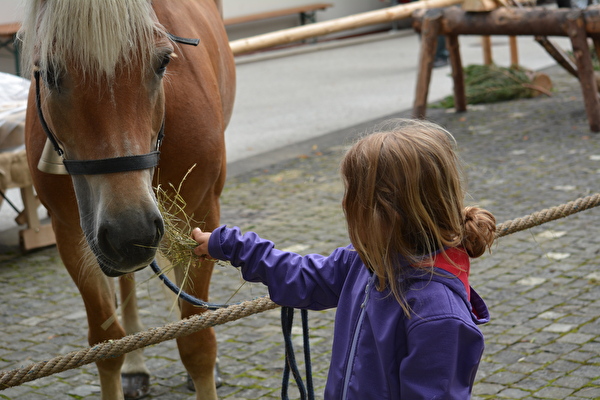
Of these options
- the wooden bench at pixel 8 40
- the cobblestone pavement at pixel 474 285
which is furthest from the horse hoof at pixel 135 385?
the wooden bench at pixel 8 40

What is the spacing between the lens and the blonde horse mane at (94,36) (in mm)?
2117

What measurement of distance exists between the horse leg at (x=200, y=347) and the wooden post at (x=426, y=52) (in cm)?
553

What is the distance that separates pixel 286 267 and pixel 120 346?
503mm

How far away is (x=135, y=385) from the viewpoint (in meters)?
3.33

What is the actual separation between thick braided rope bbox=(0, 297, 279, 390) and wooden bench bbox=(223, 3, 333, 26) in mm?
11365

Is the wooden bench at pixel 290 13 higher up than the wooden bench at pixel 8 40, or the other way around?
the wooden bench at pixel 8 40

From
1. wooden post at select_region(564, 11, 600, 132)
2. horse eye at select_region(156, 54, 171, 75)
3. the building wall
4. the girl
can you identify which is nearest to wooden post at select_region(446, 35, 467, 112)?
wooden post at select_region(564, 11, 600, 132)

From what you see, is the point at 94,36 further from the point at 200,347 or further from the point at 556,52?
the point at 556,52

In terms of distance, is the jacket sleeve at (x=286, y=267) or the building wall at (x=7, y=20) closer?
the jacket sleeve at (x=286, y=267)

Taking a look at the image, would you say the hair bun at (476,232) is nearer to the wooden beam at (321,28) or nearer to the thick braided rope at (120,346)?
the thick braided rope at (120,346)

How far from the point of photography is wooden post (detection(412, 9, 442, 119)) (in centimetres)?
812

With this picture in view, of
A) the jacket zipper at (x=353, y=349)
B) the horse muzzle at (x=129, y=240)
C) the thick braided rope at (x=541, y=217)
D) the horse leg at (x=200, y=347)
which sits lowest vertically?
the horse leg at (x=200, y=347)

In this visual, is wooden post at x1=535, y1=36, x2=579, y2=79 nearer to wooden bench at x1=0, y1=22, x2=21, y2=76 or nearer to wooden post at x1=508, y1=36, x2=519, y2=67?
wooden post at x1=508, y1=36, x2=519, y2=67

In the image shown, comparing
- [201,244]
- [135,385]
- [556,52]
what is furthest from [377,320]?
[556,52]
